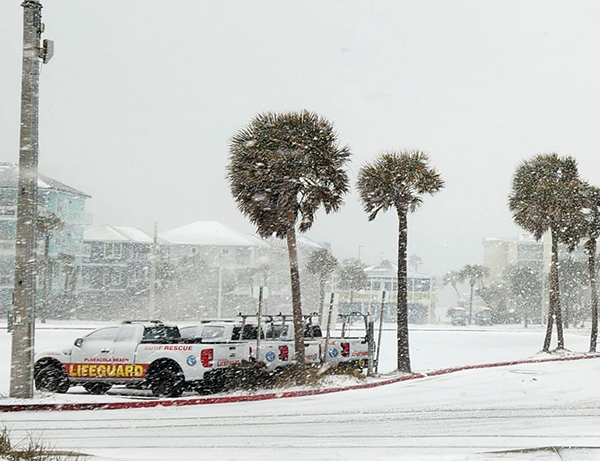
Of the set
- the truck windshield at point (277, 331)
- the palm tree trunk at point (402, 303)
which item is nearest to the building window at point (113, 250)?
the palm tree trunk at point (402, 303)

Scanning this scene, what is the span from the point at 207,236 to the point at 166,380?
288 ft

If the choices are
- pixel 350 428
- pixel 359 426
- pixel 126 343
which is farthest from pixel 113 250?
pixel 350 428

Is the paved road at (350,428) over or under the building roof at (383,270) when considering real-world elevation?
under

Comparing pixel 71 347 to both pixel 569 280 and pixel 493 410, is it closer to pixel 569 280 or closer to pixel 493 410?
pixel 493 410

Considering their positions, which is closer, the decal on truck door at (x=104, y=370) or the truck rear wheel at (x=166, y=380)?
the truck rear wheel at (x=166, y=380)

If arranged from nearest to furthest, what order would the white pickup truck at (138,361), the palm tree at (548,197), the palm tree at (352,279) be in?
the white pickup truck at (138,361) < the palm tree at (548,197) < the palm tree at (352,279)

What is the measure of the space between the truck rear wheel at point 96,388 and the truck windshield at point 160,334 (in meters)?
1.69

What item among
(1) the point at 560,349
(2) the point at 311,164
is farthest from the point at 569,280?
(2) the point at 311,164

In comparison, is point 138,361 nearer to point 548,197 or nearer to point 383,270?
point 548,197

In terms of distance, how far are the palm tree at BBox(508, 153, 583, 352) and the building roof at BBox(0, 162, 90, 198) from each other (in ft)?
172

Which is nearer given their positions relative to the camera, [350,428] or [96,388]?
[350,428]

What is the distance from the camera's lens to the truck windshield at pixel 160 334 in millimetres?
16375

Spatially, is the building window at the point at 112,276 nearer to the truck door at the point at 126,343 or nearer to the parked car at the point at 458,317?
the parked car at the point at 458,317

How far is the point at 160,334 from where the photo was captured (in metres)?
16.9
